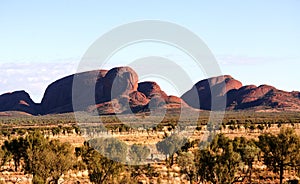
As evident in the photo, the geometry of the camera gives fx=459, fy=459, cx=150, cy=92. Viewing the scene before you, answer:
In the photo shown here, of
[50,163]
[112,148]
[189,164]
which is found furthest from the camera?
[112,148]

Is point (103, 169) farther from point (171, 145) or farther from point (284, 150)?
point (171, 145)

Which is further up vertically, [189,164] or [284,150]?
[284,150]

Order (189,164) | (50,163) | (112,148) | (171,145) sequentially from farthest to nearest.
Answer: (171,145)
(112,148)
(189,164)
(50,163)

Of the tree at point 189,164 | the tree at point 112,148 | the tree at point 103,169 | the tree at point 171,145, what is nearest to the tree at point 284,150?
the tree at point 189,164

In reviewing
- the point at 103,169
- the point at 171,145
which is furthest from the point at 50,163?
the point at 171,145

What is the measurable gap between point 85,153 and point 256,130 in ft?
235

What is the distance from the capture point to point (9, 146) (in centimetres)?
5422

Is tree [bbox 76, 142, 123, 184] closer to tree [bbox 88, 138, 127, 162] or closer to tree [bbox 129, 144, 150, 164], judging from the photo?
tree [bbox 88, 138, 127, 162]

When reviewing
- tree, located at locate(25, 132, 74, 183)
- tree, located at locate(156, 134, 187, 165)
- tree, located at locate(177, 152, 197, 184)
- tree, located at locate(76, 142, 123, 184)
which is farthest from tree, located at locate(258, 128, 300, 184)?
tree, located at locate(156, 134, 187, 165)

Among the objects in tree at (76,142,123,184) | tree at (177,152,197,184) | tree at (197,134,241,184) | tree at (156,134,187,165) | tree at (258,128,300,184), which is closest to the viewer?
tree at (197,134,241,184)

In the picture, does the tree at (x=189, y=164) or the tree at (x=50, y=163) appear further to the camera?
the tree at (x=189, y=164)

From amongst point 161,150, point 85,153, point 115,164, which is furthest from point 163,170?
point 161,150

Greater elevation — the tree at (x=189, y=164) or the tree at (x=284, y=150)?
the tree at (x=284, y=150)

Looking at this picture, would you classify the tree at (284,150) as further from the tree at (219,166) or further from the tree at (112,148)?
the tree at (112,148)
